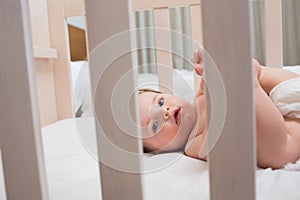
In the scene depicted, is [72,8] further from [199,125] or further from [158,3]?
[199,125]

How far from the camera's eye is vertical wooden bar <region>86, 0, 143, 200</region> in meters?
0.38

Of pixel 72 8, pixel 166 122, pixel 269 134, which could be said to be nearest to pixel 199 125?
pixel 166 122

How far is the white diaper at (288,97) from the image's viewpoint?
681 mm

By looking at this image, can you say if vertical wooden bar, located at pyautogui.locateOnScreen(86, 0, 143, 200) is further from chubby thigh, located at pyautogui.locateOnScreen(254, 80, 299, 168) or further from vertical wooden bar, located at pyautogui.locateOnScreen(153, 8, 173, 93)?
vertical wooden bar, located at pyautogui.locateOnScreen(153, 8, 173, 93)

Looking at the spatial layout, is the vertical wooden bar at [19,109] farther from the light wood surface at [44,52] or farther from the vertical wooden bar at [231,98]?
the light wood surface at [44,52]

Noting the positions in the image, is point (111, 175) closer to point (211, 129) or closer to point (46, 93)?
point (211, 129)

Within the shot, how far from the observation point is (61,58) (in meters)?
1.17

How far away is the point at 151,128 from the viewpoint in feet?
2.31

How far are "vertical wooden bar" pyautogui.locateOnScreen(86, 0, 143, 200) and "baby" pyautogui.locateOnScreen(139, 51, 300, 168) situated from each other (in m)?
0.20

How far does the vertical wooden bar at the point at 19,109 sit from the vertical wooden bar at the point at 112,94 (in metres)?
0.10

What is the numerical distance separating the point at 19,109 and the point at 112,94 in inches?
5.6

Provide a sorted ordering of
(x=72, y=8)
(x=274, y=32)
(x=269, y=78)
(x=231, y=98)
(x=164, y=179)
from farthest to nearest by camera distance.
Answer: (x=72, y=8), (x=274, y=32), (x=269, y=78), (x=164, y=179), (x=231, y=98)

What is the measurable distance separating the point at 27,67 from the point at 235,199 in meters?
0.34

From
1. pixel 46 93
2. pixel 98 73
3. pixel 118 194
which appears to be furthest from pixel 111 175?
pixel 46 93
